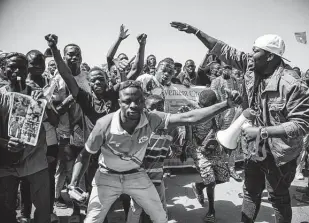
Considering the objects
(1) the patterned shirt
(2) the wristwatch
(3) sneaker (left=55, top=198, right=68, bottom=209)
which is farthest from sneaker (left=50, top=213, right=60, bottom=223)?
(1) the patterned shirt

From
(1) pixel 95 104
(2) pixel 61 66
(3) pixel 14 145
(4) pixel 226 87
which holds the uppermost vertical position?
(2) pixel 61 66

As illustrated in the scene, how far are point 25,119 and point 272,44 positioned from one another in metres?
2.48

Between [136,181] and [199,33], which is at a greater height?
[199,33]

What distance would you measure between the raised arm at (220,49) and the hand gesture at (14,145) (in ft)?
6.92

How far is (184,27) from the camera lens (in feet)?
11.3

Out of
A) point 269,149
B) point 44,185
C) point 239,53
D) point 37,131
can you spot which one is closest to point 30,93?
point 37,131

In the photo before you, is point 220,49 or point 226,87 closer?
point 220,49

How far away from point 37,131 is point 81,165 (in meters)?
0.52

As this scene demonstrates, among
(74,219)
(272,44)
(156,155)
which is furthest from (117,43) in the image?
(74,219)

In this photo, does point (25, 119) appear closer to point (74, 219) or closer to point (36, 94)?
point (36, 94)

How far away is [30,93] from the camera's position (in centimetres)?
291

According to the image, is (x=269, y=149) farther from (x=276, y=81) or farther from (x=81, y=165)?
(x=81, y=165)

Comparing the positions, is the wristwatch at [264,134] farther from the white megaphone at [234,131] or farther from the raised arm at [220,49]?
the raised arm at [220,49]

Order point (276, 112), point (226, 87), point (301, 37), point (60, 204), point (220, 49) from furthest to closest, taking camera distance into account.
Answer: point (226, 87), point (301, 37), point (60, 204), point (220, 49), point (276, 112)
